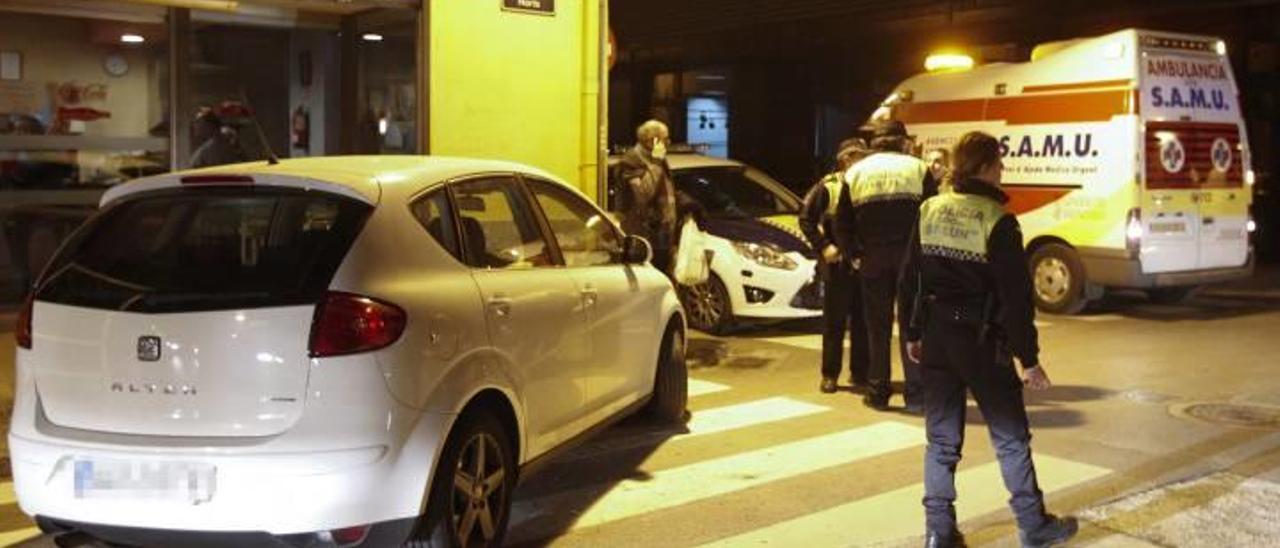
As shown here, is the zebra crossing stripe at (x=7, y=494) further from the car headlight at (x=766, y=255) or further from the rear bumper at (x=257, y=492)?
the car headlight at (x=766, y=255)

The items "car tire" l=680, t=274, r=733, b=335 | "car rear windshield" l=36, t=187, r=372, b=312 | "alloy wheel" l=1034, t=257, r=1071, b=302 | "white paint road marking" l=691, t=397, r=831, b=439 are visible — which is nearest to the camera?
"car rear windshield" l=36, t=187, r=372, b=312

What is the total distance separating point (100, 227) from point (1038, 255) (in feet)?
33.3

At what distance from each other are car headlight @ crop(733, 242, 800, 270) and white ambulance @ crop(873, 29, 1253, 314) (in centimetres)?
208

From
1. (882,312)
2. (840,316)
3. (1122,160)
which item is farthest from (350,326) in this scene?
(1122,160)

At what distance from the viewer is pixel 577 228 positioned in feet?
19.9

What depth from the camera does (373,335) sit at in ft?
13.5

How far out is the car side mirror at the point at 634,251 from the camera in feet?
20.7

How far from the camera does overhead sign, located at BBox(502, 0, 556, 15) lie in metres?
9.52

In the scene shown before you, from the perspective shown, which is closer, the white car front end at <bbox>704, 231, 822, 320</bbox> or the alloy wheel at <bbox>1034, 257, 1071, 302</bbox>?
the white car front end at <bbox>704, 231, 822, 320</bbox>

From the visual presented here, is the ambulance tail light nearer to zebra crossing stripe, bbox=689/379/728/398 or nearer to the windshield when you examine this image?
the windshield

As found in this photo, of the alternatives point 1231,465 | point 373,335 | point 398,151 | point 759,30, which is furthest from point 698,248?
point 759,30

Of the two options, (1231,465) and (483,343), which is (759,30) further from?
(483,343)

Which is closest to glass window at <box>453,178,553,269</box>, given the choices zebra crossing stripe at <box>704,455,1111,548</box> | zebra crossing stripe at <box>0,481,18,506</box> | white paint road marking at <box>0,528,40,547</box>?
zebra crossing stripe at <box>704,455,1111,548</box>

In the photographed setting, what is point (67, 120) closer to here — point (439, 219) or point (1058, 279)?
point (439, 219)
